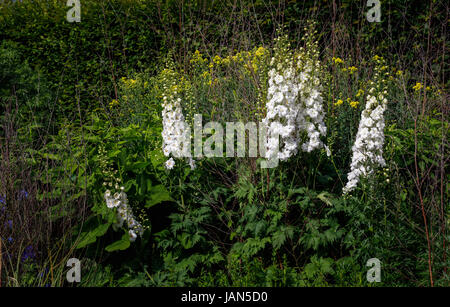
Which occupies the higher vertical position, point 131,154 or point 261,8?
point 261,8

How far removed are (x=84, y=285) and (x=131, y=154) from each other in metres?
1.15

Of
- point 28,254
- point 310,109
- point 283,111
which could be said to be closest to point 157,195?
point 28,254

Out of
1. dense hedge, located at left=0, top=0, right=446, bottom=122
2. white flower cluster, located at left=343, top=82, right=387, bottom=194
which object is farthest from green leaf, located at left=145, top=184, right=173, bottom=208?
dense hedge, located at left=0, top=0, right=446, bottom=122

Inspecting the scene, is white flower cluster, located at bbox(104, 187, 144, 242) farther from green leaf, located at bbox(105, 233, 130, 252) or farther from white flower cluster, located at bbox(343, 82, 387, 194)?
white flower cluster, located at bbox(343, 82, 387, 194)

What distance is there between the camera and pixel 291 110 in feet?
9.54

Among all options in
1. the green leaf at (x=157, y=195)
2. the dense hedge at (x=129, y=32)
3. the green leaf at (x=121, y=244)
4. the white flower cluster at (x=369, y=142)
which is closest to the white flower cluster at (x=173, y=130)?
the green leaf at (x=157, y=195)

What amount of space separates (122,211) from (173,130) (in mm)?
741

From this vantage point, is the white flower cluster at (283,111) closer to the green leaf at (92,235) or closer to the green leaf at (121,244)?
the green leaf at (121,244)

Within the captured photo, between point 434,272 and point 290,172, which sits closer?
point 434,272

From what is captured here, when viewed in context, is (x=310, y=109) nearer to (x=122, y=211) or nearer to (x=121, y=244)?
(x=122, y=211)

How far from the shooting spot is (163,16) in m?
6.72

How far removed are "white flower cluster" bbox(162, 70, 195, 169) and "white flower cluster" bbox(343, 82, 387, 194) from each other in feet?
4.22
